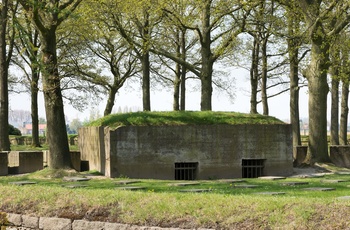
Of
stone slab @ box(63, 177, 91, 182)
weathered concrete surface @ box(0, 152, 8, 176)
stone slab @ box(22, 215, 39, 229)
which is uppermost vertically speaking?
weathered concrete surface @ box(0, 152, 8, 176)

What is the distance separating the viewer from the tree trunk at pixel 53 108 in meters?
25.8

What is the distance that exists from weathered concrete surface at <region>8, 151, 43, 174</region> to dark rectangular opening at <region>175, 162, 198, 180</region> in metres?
6.00

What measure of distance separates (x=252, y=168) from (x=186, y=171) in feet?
8.78

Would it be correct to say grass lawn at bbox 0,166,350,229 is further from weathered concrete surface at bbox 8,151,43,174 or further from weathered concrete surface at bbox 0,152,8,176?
weathered concrete surface at bbox 8,151,43,174

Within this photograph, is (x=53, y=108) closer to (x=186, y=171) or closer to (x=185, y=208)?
(x=186, y=171)

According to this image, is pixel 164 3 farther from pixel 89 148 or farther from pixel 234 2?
pixel 89 148

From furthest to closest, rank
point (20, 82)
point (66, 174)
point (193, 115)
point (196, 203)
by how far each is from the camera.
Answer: point (20, 82) < point (193, 115) < point (66, 174) < point (196, 203)

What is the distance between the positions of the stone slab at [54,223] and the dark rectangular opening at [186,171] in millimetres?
12713

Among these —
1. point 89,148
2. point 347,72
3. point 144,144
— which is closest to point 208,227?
point 144,144

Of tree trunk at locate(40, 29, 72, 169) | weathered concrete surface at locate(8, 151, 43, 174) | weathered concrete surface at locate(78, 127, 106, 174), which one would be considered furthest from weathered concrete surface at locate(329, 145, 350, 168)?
weathered concrete surface at locate(8, 151, 43, 174)

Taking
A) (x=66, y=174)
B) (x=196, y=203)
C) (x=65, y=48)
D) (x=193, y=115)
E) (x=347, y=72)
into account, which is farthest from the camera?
(x=65, y=48)

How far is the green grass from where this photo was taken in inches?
1033

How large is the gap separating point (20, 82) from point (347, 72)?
25.4 m

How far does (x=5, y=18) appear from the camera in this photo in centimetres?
3162
